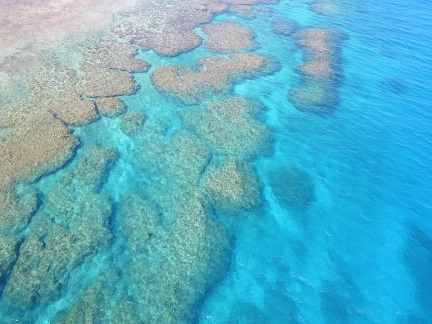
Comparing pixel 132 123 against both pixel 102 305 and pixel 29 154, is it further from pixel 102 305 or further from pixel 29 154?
pixel 102 305

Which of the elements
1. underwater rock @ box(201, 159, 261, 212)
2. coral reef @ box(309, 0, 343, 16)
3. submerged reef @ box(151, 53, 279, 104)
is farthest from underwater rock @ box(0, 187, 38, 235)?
coral reef @ box(309, 0, 343, 16)

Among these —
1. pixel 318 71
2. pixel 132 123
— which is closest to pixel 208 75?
pixel 132 123

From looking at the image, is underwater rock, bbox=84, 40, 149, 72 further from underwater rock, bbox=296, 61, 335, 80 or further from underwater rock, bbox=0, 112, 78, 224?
underwater rock, bbox=296, 61, 335, 80

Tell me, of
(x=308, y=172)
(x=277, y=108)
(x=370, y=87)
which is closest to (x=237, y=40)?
(x=277, y=108)

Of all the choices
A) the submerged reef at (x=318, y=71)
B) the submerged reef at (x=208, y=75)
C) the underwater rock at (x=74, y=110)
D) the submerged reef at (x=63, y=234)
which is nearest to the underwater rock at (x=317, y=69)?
the submerged reef at (x=318, y=71)

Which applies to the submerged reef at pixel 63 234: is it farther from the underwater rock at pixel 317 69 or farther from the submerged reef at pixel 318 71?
the underwater rock at pixel 317 69

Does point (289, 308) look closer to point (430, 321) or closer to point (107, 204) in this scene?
point (430, 321)
